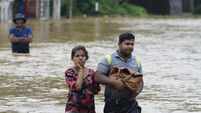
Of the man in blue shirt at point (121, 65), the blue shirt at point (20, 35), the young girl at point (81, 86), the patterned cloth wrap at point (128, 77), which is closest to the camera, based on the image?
the patterned cloth wrap at point (128, 77)

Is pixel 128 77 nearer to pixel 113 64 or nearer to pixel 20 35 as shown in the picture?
pixel 113 64

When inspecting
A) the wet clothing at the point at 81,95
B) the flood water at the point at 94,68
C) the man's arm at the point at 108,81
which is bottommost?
the flood water at the point at 94,68

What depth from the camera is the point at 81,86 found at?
6.29 metres

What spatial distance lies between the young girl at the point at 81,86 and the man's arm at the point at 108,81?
0.57ft

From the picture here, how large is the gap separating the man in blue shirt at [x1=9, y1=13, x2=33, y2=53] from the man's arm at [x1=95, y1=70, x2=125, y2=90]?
26.6 ft

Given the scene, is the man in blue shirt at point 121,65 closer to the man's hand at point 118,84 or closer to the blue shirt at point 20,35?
the man's hand at point 118,84

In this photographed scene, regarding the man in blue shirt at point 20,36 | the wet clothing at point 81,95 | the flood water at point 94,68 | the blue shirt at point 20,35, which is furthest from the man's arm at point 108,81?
the blue shirt at point 20,35

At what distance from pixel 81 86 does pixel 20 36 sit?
27.0ft

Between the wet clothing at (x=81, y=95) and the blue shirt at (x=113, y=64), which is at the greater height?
the blue shirt at (x=113, y=64)

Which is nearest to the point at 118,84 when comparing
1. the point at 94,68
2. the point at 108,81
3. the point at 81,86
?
the point at 108,81

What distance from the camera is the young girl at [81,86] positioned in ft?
20.7

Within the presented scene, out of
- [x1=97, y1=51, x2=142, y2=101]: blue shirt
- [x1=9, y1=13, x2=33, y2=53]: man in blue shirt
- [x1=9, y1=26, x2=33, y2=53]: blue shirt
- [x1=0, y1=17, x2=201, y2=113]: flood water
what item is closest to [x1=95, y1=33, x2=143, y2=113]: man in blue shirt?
[x1=97, y1=51, x2=142, y2=101]: blue shirt

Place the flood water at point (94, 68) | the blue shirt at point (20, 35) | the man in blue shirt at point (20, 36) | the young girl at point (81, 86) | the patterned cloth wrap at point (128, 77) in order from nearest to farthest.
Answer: the patterned cloth wrap at point (128, 77) < the young girl at point (81, 86) < the flood water at point (94, 68) < the man in blue shirt at point (20, 36) < the blue shirt at point (20, 35)

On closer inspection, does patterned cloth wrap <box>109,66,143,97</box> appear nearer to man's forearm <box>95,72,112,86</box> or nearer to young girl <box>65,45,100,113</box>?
man's forearm <box>95,72,112,86</box>
